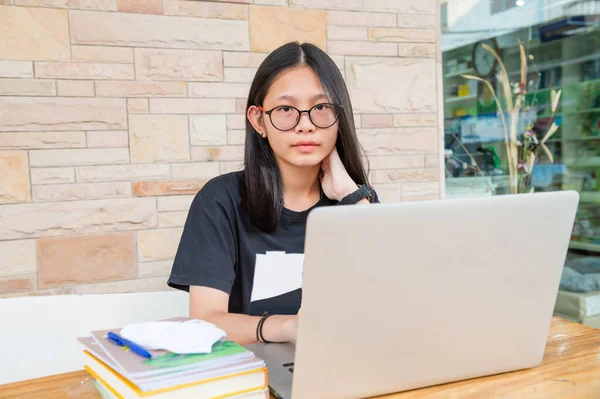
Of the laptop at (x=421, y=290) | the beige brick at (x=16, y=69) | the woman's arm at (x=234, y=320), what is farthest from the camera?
the beige brick at (x=16, y=69)

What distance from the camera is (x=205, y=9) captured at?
2.10 m

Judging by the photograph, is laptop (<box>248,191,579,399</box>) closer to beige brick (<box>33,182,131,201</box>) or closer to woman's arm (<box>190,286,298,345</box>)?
woman's arm (<box>190,286,298,345</box>)

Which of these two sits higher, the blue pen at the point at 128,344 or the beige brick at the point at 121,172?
the beige brick at the point at 121,172

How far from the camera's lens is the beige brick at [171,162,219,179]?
6.87 ft

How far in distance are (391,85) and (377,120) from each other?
0.16 meters

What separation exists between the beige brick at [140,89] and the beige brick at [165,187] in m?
0.31

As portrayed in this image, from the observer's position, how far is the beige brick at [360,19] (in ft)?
7.59

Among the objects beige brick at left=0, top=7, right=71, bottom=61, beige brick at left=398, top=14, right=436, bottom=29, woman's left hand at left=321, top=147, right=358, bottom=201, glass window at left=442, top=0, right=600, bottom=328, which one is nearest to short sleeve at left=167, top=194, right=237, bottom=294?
woman's left hand at left=321, top=147, right=358, bottom=201

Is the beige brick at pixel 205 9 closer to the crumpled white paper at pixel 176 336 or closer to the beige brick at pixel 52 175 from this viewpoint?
the beige brick at pixel 52 175

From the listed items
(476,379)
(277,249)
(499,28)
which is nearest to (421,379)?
(476,379)

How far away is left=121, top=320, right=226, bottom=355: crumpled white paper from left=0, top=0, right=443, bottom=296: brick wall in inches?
50.0

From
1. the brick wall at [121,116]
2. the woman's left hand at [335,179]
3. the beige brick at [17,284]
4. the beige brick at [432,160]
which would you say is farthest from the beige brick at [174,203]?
the beige brick at [432,160]

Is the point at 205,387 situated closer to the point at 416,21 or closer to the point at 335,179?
the point at 335,179

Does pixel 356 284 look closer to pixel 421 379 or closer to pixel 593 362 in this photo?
pixel 421 379
